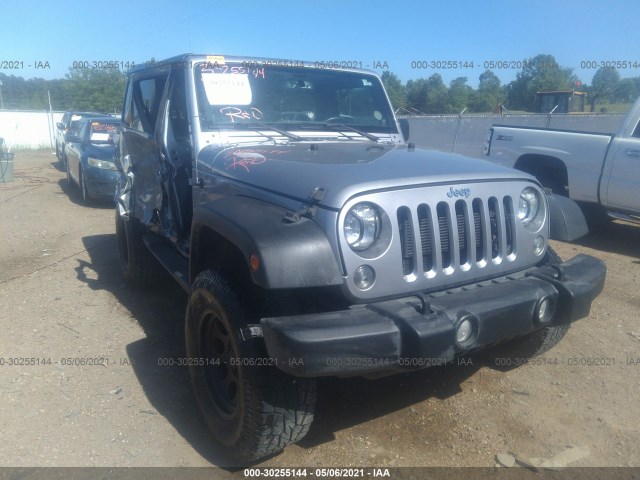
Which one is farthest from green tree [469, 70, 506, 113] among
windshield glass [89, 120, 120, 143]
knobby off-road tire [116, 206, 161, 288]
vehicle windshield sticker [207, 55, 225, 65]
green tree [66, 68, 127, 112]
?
green tree [66, 68, 127, 112]

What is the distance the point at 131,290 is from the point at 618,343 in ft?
14.5

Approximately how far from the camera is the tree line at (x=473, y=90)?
11547 millimetres

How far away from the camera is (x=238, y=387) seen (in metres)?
2.75

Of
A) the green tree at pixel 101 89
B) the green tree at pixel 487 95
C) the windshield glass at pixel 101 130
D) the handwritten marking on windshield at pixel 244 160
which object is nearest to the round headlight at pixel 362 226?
the handwritten marking on windshield at pixel 244 160

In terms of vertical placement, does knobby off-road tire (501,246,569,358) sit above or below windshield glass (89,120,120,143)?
below

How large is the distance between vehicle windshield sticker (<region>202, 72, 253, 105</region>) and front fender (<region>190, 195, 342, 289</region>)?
1469 mm

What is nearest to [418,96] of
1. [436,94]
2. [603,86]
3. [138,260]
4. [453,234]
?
[436,94]

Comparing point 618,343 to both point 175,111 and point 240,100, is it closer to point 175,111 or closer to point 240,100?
point 240,100

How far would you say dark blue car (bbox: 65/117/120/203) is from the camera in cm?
1034

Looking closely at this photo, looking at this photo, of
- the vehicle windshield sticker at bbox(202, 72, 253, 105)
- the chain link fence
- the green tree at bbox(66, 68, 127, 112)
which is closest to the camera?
the vehicle windshield sticker at bbox(202, 72, 253, 105)

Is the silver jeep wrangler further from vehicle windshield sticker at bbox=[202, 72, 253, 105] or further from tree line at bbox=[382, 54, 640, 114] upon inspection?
tree line at bbox=[382, 54, 640, 114]

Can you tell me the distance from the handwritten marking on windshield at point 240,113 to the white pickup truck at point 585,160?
15.8 ft

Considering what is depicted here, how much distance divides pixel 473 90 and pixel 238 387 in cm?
1464

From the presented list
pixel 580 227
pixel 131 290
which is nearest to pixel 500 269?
pixel 580 227
